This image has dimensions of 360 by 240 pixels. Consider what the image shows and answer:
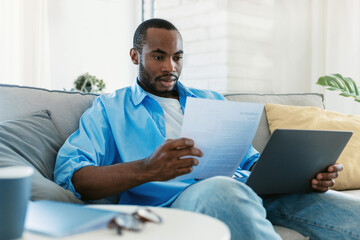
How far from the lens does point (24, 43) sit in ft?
10.2

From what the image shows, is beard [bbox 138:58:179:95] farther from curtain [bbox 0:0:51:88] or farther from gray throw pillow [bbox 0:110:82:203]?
curtain [bbox 0:0:51:88]

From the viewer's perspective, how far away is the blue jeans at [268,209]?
90cm

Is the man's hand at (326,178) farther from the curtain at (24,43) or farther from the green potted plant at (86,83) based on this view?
the curtain at (24,43)

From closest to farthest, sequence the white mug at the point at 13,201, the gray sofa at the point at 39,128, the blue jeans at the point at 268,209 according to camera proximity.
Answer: the white mug at the point at 13,201
the blue jeans at the point at 268,209
the gray sofa at the point at 39,128

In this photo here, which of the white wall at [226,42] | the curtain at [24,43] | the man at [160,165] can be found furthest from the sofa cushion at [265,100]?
the curtain at [24,43]

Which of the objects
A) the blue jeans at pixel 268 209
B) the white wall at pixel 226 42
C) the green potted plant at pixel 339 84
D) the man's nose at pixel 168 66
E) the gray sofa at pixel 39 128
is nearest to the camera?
the blue jeans at pixel 268 209

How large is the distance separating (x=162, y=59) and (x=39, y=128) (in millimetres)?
477

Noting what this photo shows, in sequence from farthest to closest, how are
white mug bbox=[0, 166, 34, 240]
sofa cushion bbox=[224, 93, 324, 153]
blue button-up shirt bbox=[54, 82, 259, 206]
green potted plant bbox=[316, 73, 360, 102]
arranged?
green potted plant bbox=[316, 73, 360, 102] → sofa cushion bbox=[224, 93, 324, 153] → blue button-up shirt bbox=[54, 82, 259, 206] → white mug bbox=[0, 166, 34, 240]

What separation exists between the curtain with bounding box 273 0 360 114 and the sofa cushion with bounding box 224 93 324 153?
78 centimetres

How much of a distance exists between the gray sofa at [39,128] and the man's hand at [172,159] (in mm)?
229

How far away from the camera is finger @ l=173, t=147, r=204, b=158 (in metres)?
0.95

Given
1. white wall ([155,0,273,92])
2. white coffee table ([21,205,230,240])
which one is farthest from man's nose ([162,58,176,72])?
white wall ([155,0,273,92])

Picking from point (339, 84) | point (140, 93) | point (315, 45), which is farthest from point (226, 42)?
point (140, 93)

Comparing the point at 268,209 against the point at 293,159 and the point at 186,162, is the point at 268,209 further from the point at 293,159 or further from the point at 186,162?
the point at 186,162
